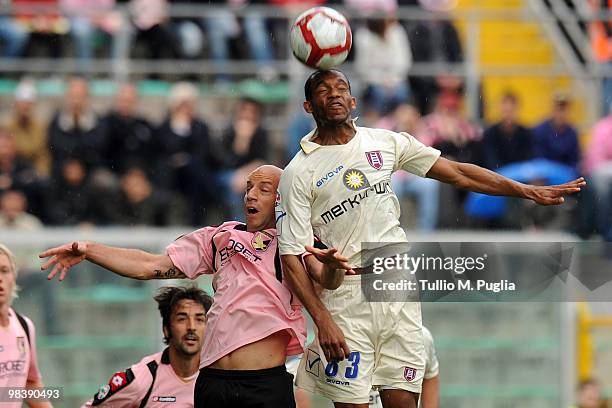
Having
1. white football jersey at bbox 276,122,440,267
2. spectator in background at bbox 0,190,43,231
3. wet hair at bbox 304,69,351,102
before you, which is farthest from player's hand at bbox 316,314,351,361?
spectator in background at bbox 0,190,43,231

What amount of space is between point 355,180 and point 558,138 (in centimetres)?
796

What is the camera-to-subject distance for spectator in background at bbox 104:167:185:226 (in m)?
14.2

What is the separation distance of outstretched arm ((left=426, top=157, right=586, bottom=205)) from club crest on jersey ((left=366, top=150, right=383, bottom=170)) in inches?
14.0

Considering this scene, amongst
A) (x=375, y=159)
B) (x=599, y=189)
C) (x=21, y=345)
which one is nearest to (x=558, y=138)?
(x=599, y=189)

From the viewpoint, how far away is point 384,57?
52.9 ft

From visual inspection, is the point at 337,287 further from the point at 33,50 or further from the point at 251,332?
the point at 33,50

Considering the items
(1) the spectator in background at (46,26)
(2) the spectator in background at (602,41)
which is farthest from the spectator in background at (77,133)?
(2) the spectator in background at (602,41)

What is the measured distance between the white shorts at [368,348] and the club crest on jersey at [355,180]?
50 cm

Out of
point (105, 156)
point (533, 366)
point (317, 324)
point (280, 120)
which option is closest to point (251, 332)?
point (317, 324)

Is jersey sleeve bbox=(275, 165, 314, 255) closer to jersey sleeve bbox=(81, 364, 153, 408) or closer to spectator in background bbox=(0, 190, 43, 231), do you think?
jersey sleeve bbox=(81, 364, 153, 408)

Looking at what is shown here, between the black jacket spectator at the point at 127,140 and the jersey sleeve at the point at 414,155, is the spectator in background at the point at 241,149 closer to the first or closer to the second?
the black jacket spectator at the point at 127,140

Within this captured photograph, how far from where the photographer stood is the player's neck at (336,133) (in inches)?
302

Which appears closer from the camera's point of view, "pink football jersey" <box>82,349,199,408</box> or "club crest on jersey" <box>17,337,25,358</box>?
"pink football jersey" <box>82,349,199,408</box>

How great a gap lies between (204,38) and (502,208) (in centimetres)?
Result: 427
